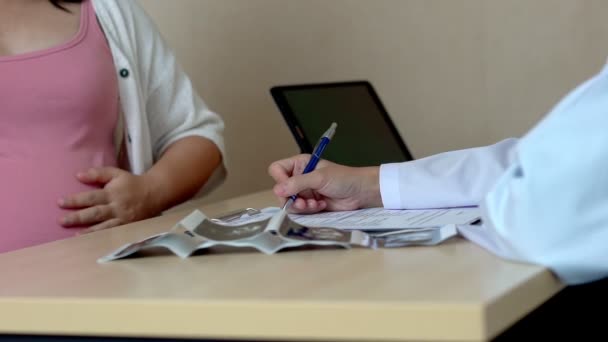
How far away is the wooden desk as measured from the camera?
53 centimetres

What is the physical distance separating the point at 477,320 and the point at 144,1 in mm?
1873

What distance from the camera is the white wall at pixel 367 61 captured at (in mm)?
2166

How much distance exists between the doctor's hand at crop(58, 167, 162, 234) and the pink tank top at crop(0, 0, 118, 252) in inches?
1.0

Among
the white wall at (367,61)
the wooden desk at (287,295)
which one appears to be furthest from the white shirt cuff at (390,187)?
the white wall at (367,61)

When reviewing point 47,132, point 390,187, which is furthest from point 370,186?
point 47,132

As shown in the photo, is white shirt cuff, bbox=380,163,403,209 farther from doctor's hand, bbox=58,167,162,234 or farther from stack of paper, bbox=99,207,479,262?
doctor's hand, bbox=58,167,162,234

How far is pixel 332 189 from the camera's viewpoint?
3.49 ft

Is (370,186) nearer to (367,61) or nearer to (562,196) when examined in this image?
(562,196)

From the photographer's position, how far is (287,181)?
1.07 meters

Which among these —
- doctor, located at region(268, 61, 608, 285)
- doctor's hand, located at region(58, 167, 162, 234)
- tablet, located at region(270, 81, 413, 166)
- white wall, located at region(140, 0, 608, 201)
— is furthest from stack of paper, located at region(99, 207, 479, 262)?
white wall, located at region(140, 0, 608, 201)

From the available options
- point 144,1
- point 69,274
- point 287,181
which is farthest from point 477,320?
point 144,1

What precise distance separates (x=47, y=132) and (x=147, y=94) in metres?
0.27

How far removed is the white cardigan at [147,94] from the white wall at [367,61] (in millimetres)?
645

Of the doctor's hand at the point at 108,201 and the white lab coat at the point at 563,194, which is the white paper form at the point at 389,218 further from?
the doctor's hand at the point at 108,201
